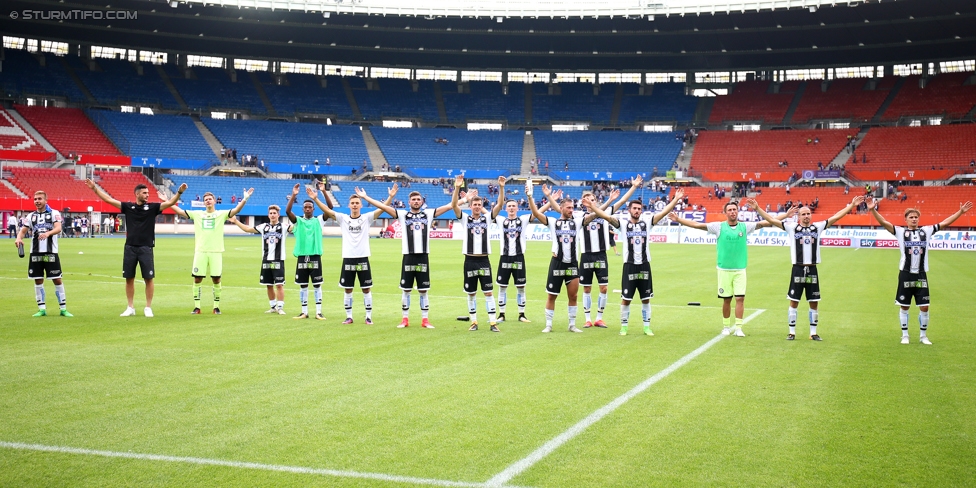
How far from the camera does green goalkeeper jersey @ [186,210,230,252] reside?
14516 millimetres

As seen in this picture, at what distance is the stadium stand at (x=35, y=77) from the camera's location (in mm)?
67562

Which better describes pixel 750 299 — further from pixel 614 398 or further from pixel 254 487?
pixel 254 487

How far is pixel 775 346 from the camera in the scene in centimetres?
1157

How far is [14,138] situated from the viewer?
6266cm

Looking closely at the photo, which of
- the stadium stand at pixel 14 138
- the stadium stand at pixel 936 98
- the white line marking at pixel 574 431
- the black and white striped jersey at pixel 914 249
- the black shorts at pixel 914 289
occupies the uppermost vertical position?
the stadium stand at pixel 936 98

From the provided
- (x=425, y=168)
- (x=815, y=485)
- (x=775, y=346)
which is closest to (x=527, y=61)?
(x=425, y=168)

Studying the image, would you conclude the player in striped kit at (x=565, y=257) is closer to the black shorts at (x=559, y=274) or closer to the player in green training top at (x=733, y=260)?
the black shorts at (x=559, y=274)

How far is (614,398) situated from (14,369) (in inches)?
282

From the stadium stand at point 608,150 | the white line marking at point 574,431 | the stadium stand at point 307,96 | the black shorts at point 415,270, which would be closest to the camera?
the white line marking at point 574,431

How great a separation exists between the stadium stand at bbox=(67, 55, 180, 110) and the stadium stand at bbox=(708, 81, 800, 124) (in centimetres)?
5827

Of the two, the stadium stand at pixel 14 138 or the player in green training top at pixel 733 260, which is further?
the stadium stand at pixel 14 138

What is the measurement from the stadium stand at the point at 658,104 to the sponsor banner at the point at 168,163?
4533cm

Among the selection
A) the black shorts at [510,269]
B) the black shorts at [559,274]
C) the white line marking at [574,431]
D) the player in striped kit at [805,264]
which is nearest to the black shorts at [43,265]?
the black shorts at [510,269]

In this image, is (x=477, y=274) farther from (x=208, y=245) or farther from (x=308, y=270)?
(x=208, y=245)
